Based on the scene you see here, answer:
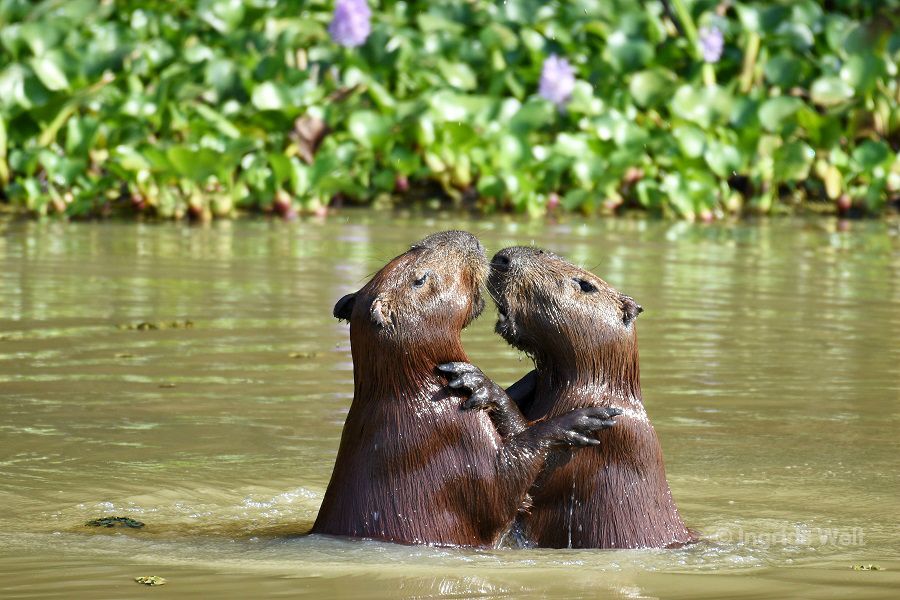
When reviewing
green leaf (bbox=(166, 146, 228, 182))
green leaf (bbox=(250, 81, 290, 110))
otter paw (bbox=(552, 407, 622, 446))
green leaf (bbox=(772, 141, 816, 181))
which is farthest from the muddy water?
green leaf (bbox=(250, 81, 290, 110))

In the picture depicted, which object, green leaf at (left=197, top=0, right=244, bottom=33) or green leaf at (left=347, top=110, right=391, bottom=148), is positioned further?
green leaf at (left=197, top=0, right=244, bottom=33)

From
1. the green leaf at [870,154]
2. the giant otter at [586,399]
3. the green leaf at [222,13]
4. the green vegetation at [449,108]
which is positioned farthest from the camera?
the green leaf at [222,13]

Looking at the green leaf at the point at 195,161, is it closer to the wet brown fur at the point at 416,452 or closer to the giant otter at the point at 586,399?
the giant otter at the point at 586,399

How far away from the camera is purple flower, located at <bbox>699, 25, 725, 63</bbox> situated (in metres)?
13.3

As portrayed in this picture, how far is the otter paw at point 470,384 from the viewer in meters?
3.65

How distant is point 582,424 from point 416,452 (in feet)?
1.34

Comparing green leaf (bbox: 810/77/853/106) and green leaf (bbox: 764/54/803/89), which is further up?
green leaf (bbox: 764/54/803/89)

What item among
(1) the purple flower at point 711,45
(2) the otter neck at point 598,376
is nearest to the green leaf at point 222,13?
(1) the purple flower at point 711,45

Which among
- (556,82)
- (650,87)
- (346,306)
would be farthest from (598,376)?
(650,87)

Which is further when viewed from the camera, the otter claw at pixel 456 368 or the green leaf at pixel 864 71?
the green leaf at pixel 864 71

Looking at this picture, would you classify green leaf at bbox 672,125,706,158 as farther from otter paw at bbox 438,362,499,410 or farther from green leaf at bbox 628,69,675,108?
otter paw at bbox 438,362,499,410

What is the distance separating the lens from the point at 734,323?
24.3 feet

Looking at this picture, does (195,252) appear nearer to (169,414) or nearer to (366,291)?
(169,414)

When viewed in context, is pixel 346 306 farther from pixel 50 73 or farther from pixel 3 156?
pixel 50 73
